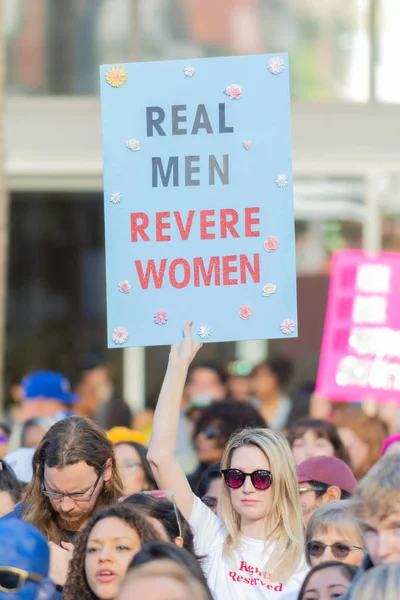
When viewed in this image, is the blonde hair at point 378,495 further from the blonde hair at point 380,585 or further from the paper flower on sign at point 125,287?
the paper flower on sign at point 125,287

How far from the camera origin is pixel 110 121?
4645 mm

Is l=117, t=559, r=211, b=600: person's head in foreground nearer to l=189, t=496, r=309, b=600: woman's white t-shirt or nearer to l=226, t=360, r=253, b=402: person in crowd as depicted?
l=189, t=496, r=309, b=600: woman's white t-shirt

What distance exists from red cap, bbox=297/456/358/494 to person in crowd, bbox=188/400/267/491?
2.94 ft

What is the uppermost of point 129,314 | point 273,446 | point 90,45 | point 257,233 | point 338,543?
point 90,45

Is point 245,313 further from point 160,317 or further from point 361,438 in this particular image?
point 361,438

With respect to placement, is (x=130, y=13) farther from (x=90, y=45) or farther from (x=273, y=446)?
(x=273, y=446)

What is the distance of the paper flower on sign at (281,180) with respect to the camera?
460cm

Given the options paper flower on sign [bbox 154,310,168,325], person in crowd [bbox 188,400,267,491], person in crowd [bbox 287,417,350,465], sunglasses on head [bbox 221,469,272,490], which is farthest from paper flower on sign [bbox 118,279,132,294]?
person in crowd [bbox 287,417,350,465]

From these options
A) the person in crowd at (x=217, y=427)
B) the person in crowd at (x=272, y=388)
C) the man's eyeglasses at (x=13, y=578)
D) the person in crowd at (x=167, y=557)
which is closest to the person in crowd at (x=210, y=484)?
the person in crowd at (x=217, y=427)

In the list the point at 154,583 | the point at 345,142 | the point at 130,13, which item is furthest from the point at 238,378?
the point at 154,583

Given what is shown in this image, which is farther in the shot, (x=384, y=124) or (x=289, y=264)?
(x=384, y=124)

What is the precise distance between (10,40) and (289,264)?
904cm

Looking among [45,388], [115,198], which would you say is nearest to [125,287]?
[115,198]

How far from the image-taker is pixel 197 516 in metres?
4.16
